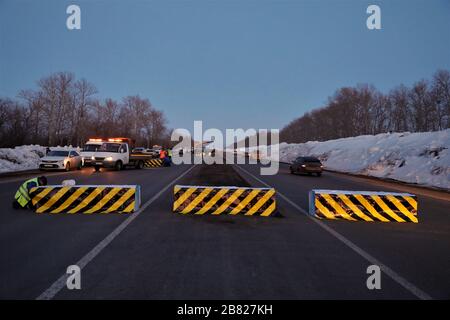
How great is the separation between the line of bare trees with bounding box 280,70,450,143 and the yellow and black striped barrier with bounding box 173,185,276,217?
225 feet

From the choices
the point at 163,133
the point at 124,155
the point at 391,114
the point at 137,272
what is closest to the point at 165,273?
the point at 137,272

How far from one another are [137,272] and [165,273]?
43 centimetres

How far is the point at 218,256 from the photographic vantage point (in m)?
5.08

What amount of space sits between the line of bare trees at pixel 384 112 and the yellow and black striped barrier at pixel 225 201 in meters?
68.5

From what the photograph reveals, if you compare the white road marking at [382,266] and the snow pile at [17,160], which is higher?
the snow pile at [17,160]

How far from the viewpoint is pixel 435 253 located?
5.54 meters

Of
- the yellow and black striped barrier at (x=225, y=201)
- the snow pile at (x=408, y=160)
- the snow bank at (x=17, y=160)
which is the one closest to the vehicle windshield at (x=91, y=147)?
the snow bank at (x=17, y=160)

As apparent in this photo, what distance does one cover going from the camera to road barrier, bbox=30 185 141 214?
28.3 feet

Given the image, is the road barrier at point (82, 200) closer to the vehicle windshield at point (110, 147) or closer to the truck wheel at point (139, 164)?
the vehicle windshield at point (110, 147)

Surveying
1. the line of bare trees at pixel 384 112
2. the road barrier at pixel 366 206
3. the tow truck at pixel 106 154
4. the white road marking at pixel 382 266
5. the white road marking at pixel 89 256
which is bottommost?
the white road marking at pixel 382 266

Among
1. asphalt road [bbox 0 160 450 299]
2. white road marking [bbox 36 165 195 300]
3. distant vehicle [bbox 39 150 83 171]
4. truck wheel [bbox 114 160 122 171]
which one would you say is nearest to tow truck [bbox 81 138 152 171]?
truck wheel [bbox 114 160 122 171]

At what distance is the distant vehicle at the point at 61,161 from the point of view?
22.3m

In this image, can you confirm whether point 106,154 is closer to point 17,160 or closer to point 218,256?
point 17,160
